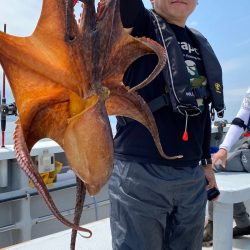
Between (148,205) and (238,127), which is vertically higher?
(238,127)

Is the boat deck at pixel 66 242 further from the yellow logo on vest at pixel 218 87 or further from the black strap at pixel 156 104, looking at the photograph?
the yellow logo on vest at pixel 218 87

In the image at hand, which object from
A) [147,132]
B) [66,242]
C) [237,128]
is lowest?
[66,242]

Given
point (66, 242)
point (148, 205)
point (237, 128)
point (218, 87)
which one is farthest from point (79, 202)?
point (237, 128)

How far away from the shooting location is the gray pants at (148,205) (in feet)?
6.41

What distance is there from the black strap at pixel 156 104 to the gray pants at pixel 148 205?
23cm

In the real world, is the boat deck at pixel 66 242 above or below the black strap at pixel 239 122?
below

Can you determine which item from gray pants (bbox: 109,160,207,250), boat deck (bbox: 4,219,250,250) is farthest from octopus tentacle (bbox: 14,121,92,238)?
boat deck (bbox: 4,219,250,250)

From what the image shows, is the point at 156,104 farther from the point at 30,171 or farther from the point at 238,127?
the point at 238,127

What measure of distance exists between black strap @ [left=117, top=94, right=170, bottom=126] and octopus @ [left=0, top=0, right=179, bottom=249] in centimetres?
93

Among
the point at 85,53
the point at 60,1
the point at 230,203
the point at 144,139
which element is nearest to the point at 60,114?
the point at 85,53

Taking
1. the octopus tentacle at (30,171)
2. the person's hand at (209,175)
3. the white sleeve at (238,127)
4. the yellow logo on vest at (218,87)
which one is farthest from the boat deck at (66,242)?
the octopus tentacle at (30,171)

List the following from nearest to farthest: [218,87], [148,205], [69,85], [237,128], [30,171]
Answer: [30,171]
[69,85]
[148,205]
[218,87]
[237,128]

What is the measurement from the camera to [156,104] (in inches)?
79.0

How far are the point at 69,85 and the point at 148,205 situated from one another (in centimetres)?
114
